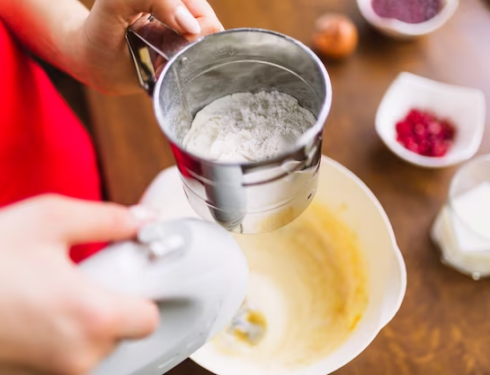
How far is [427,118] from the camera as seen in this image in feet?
2.58

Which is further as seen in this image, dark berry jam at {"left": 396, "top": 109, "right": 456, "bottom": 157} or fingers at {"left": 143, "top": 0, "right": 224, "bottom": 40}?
dark berry jam at {"left": 396, "top": 109, "right": 456, "bottom": 157}

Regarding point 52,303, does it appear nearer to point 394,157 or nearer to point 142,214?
point 142,214

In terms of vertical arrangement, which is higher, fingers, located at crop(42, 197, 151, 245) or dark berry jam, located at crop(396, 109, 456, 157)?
fingers, located at crop(42, 197, 151, 245)

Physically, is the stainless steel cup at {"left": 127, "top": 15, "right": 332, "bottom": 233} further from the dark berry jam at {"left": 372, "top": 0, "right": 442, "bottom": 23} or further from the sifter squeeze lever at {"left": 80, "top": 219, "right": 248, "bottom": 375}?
the dark berry jam at {"left": 372, "top": 0, "right": 442, "bottom": 23}

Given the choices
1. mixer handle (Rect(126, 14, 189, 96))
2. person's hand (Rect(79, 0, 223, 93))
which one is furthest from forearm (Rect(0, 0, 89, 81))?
mixer handle (Rect(126, 14, 189, 96))

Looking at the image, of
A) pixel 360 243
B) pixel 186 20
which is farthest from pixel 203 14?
pixel 360 243

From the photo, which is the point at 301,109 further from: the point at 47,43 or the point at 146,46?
the point at 47,43

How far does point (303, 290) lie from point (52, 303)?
444mm

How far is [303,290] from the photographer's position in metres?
0.68

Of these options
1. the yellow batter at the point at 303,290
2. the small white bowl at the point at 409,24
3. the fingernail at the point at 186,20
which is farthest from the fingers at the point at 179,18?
the small white bowl at the point at 409,24

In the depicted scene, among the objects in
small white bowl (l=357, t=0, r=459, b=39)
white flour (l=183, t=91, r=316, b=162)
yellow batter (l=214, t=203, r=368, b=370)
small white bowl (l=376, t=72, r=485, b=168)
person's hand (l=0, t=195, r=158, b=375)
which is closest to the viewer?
person's hand (l=0, t=195, r=158, b=375)

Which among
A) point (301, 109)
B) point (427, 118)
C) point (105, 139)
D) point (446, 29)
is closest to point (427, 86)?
point (427, 118)

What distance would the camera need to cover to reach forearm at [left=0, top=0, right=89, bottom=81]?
0.63 metres

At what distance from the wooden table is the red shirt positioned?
0.05 metres
